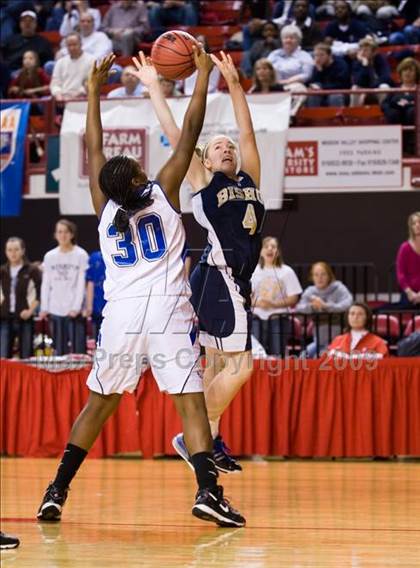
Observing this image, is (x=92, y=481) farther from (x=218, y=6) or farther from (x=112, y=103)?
(x=218, y=6)

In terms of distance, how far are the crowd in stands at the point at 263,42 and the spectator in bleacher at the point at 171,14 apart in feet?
0.05

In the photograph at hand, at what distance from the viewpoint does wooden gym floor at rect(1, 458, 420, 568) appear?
4805 millimetres

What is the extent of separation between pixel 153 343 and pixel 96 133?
1190 millimetres

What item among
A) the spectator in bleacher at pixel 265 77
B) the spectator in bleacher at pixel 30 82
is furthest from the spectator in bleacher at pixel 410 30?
the spectator in bleacher at pixel 30 82

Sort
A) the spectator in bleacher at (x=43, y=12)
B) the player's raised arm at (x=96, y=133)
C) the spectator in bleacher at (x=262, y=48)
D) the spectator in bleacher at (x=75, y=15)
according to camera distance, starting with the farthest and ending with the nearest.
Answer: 1. the spectator in bleacher at (x=43, y=12)
2. the spectator in bleacher at (x=75, y=15)
3. the spectator in bleacher at (x=262, y=48)
4. the player's raised arm at (x=96, y=133)

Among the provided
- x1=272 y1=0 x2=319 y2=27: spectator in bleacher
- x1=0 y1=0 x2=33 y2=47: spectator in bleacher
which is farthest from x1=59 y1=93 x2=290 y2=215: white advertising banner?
x1=0 y1=0 x2=33 y2=47: spectator in bleacher

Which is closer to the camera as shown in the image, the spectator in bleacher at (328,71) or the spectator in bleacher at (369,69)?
the spectator in bleacher at (369,69)

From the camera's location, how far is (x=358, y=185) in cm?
1350

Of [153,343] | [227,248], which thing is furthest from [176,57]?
[153,343]

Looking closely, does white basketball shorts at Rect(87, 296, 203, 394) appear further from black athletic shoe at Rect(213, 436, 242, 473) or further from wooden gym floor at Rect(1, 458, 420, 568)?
black athletic shoe at Rect(213, 436, 242, 473)

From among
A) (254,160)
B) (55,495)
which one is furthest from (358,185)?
(55,495)

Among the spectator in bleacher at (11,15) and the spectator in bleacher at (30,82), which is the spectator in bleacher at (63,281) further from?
the spectator in bleacher at (11,15)

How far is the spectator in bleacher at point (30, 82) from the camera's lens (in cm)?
1560

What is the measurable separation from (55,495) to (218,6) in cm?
1357
